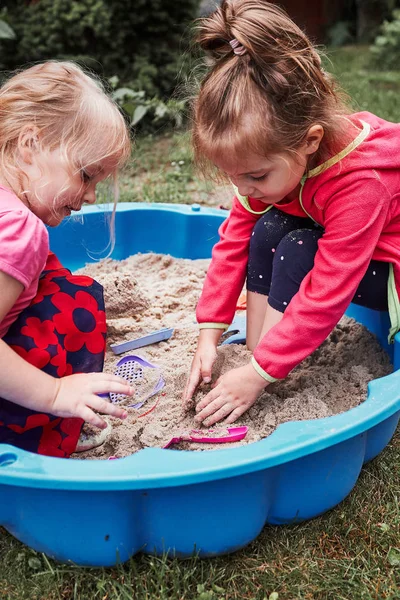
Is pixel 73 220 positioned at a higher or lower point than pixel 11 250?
lower

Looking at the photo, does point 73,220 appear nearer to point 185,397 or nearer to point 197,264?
point 197,264

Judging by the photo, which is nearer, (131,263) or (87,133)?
(87,133)

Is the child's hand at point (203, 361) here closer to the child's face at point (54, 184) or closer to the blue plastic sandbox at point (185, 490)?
the blue plastic sandbox at point (185, 490)

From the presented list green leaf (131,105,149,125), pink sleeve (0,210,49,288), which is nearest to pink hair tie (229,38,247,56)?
pink sleeve (0,210,49,288)

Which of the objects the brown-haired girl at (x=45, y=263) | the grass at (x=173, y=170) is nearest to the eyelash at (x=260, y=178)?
the brown-haired girl at (x=45, y=263)

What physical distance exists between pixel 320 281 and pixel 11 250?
56 centimetres

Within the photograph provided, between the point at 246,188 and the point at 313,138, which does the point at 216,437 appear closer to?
the point at 246,188

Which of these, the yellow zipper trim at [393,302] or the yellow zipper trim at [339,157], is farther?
the yellow zipper trim at [393,302]

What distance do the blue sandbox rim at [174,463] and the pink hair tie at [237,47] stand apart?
624mm

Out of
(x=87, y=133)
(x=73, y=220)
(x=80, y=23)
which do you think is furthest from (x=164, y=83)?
(x=87, y=133)

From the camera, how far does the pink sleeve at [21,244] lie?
1.05 m

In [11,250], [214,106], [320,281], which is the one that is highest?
[214,106]

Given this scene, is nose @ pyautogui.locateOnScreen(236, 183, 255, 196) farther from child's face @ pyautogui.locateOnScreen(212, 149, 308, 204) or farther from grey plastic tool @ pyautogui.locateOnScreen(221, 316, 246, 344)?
grey plastic tool @ pyautogui.locateOnScreen(221, 316, 246, 344)

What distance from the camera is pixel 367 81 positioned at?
4664mm
